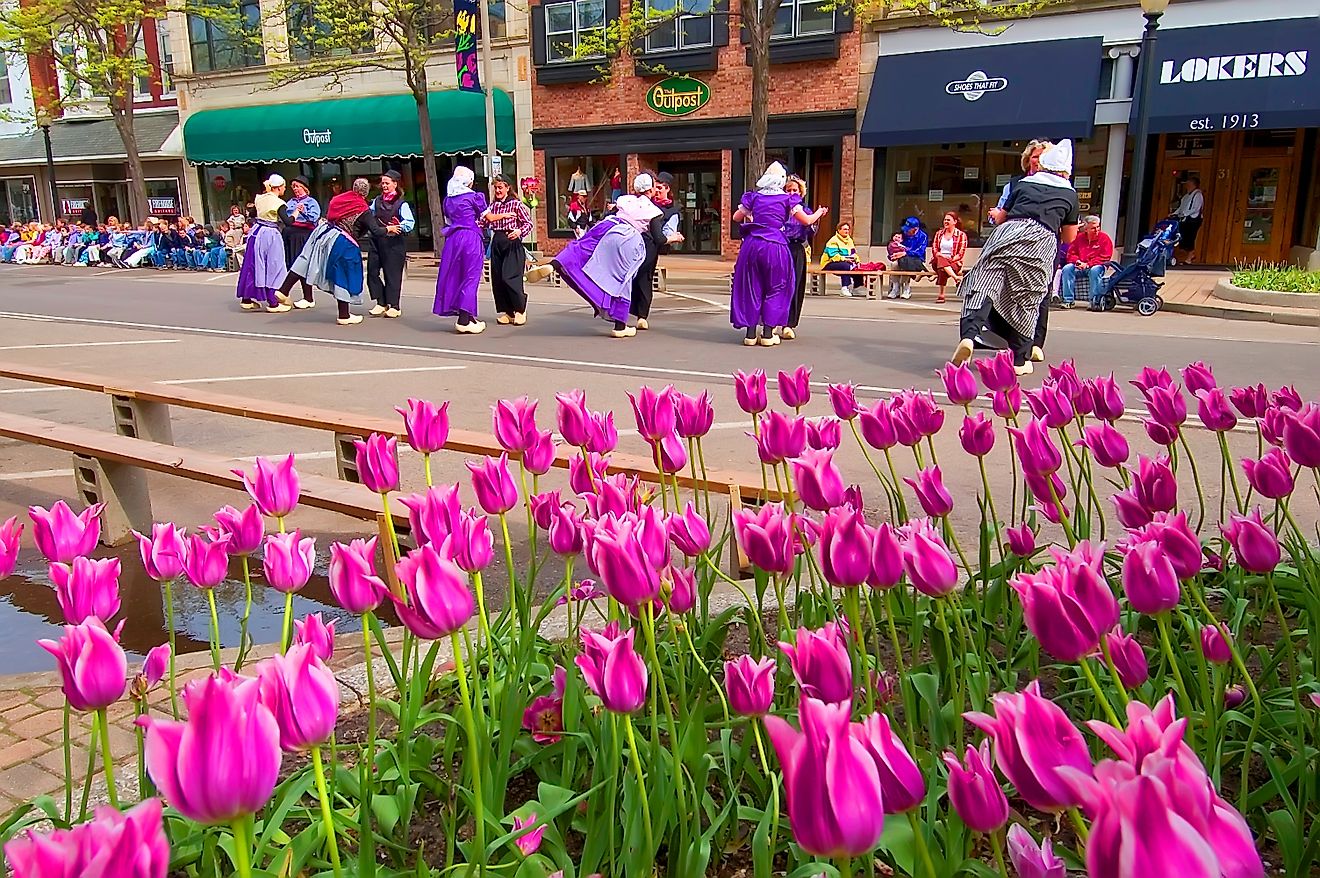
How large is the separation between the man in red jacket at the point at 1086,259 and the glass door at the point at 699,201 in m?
10.6

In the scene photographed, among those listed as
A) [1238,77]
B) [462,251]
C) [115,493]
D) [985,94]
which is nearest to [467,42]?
[985,94]

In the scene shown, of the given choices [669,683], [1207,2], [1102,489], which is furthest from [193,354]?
[1207,2]

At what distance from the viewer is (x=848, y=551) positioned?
1523 mm

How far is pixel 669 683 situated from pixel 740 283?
896 centimetres

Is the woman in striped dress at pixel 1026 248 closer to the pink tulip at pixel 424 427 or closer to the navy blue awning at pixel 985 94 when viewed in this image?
the pink tulip at pixel 424 427

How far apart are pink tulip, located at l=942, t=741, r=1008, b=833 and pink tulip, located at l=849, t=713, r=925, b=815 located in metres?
0.12

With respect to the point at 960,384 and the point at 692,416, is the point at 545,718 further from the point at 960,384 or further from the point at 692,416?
the point at 960,384

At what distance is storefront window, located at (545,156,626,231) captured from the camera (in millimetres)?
25562

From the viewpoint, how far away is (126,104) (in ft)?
97.6

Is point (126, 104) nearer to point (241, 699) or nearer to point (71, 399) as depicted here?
point (71, 399)

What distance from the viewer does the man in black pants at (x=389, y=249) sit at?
13766 millimetres

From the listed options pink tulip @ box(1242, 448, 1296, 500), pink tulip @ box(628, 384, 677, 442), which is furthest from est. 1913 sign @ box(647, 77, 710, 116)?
pink tulip @ box(1242, 448, 1296, 500)

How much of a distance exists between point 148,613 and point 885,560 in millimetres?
3501

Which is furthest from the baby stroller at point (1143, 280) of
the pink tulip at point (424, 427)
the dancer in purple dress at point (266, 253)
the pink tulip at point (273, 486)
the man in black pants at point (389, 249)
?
the pink tulip at point (273, 486)
